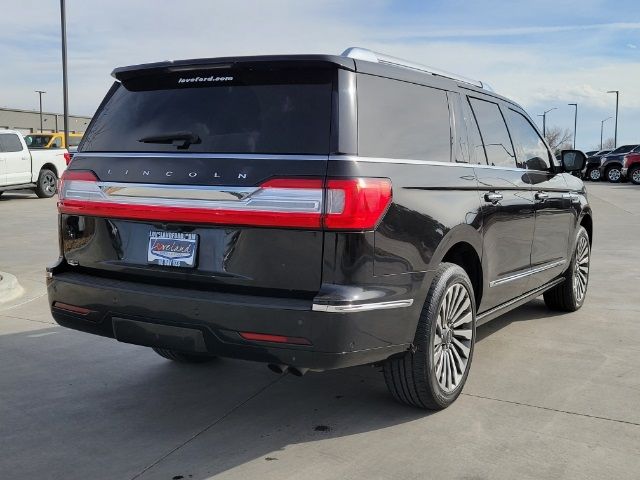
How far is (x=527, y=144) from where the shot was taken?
17.3ft

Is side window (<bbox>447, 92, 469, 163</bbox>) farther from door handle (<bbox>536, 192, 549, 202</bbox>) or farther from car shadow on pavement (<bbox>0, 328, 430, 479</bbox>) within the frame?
car shadow on pavement (<bbox>0, 328, 430, 479</bbox>)

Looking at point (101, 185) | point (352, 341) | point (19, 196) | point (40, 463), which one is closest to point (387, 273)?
point (352, 341)

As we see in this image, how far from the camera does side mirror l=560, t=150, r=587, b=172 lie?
5.91 metres

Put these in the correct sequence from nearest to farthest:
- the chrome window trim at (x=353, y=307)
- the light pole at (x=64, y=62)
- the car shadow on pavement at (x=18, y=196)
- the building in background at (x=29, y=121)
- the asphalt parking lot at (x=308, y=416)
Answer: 1. the chrome window trim at (x=353, y=307)
2. the asphalt parking lot at (x=308, y=416)
3. the car shadow on pavement at (x=18, y=196)
4. the light pole at (x=64, y=62)
5. the building in background at (x=29, y=121)

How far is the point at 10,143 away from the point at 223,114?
16.5 m

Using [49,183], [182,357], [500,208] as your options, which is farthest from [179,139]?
[49,183]

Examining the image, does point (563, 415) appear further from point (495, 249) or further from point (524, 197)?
point (524, 197)

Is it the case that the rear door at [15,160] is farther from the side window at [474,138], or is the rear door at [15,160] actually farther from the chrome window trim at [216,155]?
the side window at [474,138]

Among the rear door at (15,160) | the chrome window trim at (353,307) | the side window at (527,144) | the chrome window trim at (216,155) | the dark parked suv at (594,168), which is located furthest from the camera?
the dark parked suv at (594,168)

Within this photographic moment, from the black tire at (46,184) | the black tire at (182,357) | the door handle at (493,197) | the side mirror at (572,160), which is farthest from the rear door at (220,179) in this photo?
the black tire at (46,184)

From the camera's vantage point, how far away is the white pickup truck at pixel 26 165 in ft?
57.7

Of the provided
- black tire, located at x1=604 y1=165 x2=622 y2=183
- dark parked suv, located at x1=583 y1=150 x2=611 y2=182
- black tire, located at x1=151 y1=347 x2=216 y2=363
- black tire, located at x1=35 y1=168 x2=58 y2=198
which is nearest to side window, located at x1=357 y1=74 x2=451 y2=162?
black tire, located at x1=151 y1=347 x2=216 y2=363

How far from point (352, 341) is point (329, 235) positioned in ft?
1.59

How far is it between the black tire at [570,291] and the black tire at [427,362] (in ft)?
8.37
